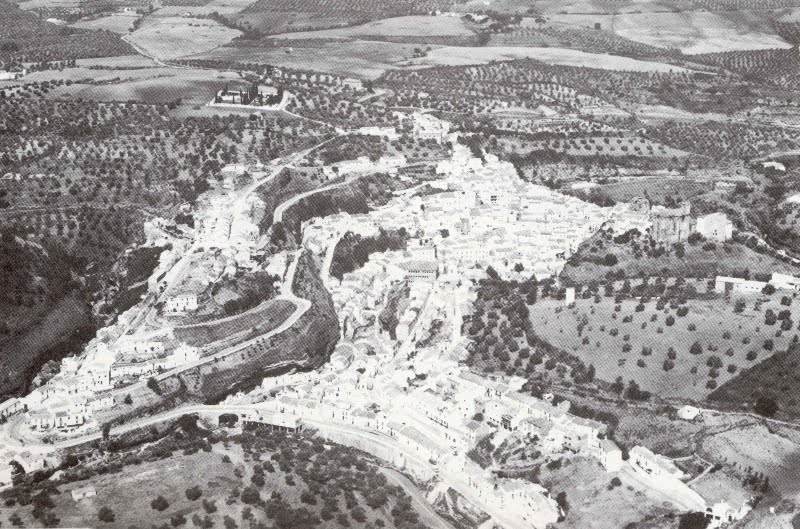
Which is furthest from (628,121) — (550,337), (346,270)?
(550,337)

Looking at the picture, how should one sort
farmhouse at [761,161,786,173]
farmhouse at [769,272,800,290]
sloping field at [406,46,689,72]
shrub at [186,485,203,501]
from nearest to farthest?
shrub at [186,485,203,501] → farmhouse at [769,272,800,290] → farmhouse at [761,161,786,173] → sloping field at [406,46,689,72]

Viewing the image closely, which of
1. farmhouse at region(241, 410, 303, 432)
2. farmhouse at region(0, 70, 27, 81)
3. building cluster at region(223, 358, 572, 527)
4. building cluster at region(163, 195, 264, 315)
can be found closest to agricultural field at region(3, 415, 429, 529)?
farmhouse at region(241, 410, 303, 432)

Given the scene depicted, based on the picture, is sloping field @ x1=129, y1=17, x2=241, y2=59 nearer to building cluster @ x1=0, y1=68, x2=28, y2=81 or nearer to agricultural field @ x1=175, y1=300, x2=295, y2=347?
building cluster @ x1=0, y1=68, x2=28, y2=81

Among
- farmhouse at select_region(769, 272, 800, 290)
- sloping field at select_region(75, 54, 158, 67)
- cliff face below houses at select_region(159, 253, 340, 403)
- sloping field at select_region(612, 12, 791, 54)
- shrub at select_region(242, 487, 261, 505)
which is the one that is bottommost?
cliff face below houses at select_region(159, 253, 340, 403)

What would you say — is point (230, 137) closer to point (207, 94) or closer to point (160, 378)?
point (207, 94)

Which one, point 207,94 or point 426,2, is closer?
point 207,94

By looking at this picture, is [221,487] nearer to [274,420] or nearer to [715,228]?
[274,420]

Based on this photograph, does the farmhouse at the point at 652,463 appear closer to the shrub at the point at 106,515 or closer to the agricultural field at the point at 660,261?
the shrub at the point at 106,515
